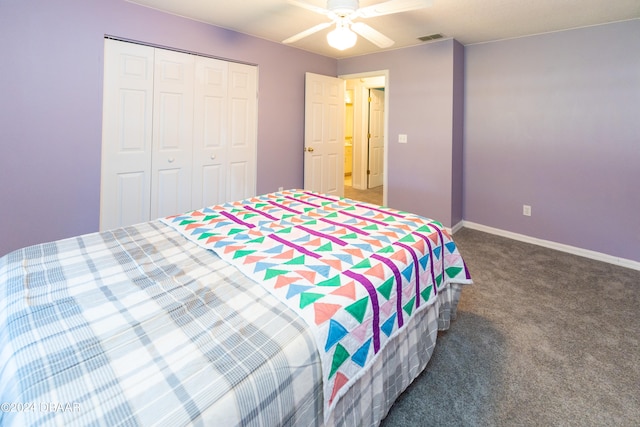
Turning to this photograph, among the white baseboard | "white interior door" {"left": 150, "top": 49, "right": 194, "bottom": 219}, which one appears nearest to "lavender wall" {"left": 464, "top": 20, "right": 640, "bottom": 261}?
the white baseboard

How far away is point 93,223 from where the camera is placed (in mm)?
2893

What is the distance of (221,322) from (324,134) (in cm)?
409

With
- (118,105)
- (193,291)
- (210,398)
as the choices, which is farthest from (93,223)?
(210,398)

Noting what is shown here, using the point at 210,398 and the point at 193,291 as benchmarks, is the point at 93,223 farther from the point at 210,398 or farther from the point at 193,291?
the point at 210,398

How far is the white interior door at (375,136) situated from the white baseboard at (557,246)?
296cm

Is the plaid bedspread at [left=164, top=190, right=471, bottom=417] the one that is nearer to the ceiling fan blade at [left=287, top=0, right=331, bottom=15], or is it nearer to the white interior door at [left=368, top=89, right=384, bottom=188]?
the ceiling fan blade at [left=287, top=0, right=331, bottom=15]

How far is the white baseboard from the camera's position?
3170 millimetres

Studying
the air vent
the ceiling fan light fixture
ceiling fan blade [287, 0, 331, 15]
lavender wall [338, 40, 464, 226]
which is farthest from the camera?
lavender wall [338, 40, 464, 226]

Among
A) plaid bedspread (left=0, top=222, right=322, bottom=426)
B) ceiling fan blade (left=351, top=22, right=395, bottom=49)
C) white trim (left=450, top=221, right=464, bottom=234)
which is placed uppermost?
ceiling fan blade (left=351, top=22, right=395, bottom=49)

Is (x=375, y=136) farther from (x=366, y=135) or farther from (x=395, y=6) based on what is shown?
(x=395, y=6)

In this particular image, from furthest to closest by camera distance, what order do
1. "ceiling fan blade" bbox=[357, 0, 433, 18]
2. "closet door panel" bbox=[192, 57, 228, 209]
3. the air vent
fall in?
the air vent, "closet door panel" bbox=[192, 57, 228, 209], "ceiling fan blade" bbox=[357, 0, 433, 18]

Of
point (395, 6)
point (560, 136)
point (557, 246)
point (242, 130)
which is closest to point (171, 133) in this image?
point (242, 130)

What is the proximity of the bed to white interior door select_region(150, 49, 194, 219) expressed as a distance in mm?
1675

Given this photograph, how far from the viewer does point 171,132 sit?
3.29 m
